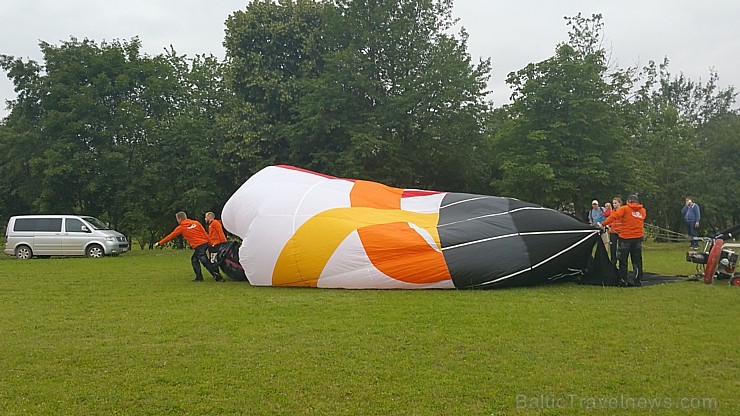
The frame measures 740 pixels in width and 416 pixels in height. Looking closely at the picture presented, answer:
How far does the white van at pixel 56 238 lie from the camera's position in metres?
22.0

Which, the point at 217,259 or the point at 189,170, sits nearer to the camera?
the point at 217,259

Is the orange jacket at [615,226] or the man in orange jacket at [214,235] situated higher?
the orange jacket at [615,226]

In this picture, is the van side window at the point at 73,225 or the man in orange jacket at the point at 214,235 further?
the van side window at the point at 73,225

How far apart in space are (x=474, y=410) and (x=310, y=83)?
21.0 meters

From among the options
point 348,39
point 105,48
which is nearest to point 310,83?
point 348,39

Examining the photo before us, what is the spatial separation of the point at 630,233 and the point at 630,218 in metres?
0.27

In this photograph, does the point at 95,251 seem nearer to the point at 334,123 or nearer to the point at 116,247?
the point at 116,247

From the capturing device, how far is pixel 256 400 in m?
4.98

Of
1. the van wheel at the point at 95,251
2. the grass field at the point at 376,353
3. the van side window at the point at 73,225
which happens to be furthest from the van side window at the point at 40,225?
the grass field at the point at 376,353

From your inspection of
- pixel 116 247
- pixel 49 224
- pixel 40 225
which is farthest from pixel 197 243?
pixel 40 225

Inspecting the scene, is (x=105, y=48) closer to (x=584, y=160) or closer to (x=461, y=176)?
(x=461, y=176)

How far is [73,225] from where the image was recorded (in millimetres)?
22250

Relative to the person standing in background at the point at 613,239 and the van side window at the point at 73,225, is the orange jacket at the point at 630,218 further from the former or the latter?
the van side window at the point at 73,225

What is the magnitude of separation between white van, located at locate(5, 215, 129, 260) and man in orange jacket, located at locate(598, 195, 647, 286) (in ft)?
56.8
